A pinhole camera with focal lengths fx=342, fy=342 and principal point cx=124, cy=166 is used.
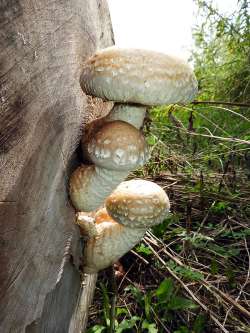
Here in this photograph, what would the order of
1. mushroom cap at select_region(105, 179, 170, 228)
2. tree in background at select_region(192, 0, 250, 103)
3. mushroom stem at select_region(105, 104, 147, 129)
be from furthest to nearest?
tree in background at select_region(192, 0, 250, 103) → mushroom cap at select_region(105, 179, 170, 228) → mushroom stem at select_region(105, 104, 147, 129)

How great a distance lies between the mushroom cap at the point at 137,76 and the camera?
3.59 feet

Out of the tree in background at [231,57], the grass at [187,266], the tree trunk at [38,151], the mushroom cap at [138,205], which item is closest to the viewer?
the tree trunk at [38,151]

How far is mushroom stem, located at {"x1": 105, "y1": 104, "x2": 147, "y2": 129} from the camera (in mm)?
1402

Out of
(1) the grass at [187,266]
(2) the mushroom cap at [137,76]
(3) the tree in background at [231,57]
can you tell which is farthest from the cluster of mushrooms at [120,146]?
(3) the tree in background at [231,57]

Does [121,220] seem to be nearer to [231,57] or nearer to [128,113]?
[128,113]

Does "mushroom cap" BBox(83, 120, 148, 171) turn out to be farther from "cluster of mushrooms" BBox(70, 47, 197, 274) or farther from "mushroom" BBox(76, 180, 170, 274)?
"mushroom" BBox(76, 180, 170, 274)

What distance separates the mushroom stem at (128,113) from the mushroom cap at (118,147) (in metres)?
0.11

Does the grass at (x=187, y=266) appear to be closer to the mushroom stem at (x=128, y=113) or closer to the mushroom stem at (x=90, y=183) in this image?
the mushroom stem at (x=90, y=183)

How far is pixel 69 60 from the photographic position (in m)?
1.27

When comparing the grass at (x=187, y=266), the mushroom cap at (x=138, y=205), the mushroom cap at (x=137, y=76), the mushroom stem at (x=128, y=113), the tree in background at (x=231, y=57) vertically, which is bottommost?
the grass at (x=187, y=266)

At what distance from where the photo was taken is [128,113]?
141 centimetres

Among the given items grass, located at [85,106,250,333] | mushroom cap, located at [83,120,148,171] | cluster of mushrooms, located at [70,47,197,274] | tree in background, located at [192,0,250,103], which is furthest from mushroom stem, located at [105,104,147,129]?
tree in background, located at [192,0,250,103]

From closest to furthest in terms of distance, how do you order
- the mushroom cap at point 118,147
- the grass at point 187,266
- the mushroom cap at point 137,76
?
the mushroom cap at point 137,76 < the mushroom cap at point 118,147 < the grass at point 187,266

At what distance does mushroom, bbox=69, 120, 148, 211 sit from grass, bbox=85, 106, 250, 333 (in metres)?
0.86
